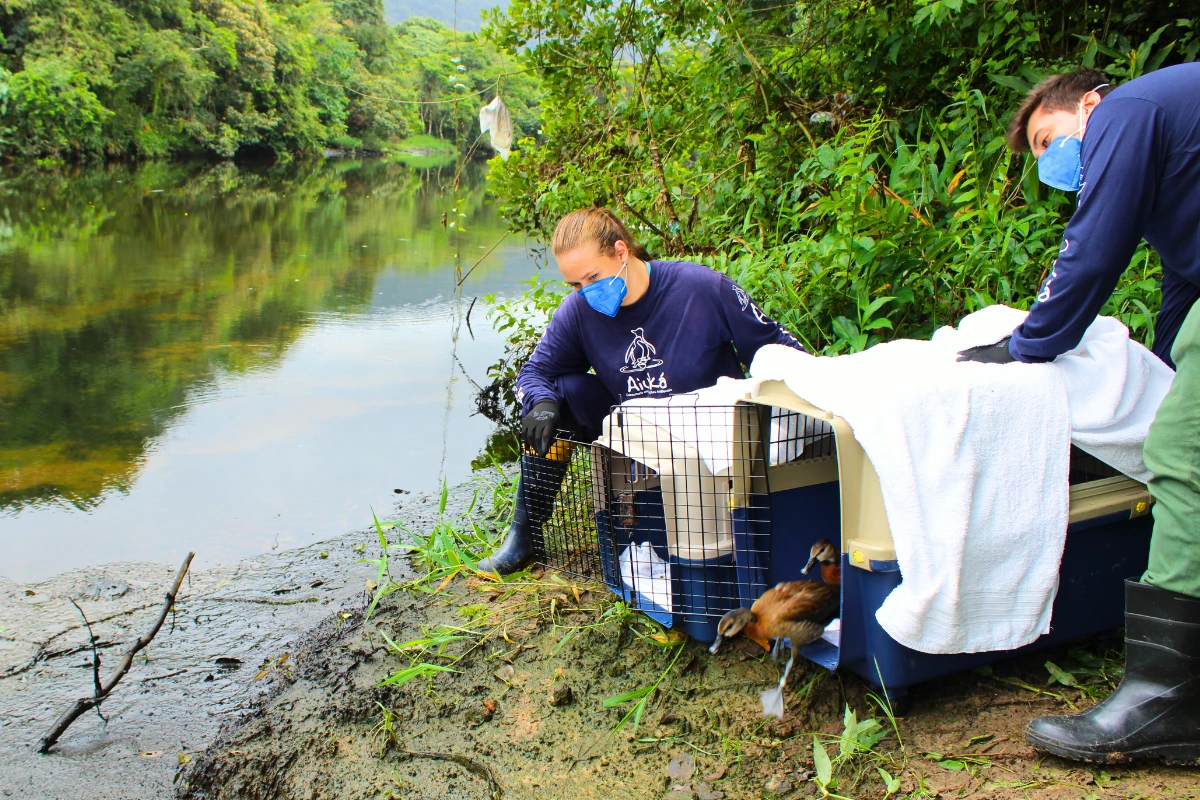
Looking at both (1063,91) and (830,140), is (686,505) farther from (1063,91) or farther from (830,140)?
(830,140)

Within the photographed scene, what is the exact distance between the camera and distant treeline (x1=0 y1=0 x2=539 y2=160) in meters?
25.6

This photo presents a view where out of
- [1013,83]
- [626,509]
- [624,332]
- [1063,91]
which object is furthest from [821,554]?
[1013,83]

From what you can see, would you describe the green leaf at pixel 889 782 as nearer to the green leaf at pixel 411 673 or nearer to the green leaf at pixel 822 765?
the green leaf at pixel 822 765

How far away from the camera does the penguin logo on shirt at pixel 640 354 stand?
120 inches

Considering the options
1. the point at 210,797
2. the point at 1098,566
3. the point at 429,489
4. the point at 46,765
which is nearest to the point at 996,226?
the point at 1098,566

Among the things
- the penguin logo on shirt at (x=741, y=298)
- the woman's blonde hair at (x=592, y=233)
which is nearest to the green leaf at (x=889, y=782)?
the penguin logo on shirt at (x=741, y=298)

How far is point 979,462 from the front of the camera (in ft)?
6.46

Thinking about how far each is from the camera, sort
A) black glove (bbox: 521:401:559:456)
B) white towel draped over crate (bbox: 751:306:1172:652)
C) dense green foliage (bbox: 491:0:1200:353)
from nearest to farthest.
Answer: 1. white towel draped over crate (bbox: 751:306:1172:652)
2. black glove (bbox: 521:401:559:456)
3. dense green foliage (bbox: 491:0:1200:353)

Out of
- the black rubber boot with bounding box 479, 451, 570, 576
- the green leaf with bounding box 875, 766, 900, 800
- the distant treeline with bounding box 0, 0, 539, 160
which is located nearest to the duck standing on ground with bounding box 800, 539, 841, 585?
the green leaf with bounding box 875, 766, 900, 800

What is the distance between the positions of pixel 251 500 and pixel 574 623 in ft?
7.35

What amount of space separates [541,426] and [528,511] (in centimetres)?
49

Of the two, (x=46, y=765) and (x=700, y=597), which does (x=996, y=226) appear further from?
(x=46, y=765)

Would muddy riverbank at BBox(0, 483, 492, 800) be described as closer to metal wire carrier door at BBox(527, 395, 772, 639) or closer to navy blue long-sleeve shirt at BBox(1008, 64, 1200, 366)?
metal wire carrier door at BBox(527, 395, 772, 639)

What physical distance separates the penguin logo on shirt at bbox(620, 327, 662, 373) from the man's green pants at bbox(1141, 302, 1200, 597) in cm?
151
